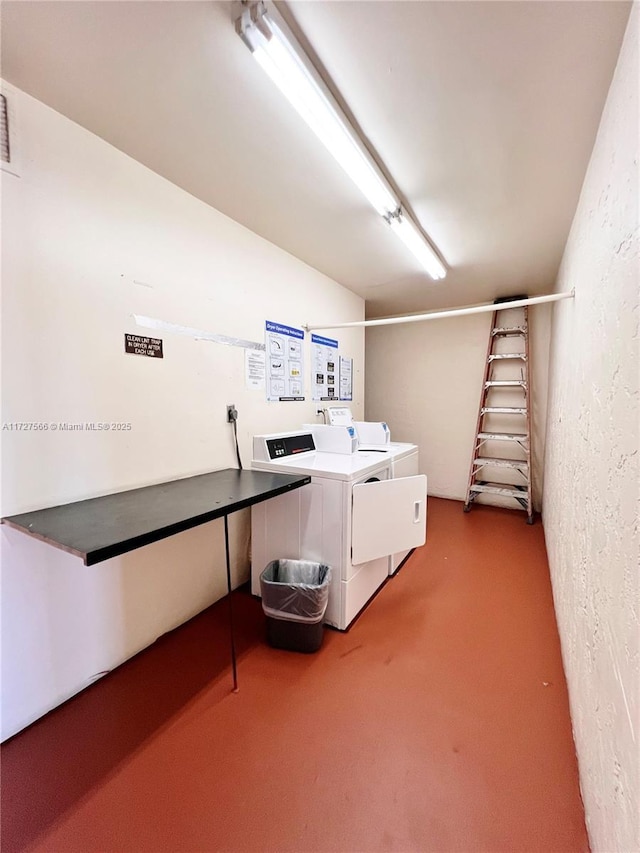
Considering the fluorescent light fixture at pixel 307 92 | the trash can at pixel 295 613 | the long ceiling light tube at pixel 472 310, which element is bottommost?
the trash can at pixel 295 613

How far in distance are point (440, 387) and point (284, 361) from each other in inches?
99.5

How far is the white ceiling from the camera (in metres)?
1.05

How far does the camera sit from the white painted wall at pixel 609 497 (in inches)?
31.3

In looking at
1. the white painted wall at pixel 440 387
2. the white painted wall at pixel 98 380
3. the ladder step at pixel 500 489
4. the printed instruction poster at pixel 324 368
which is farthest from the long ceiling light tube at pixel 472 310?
the ladder step at pixel 500 489

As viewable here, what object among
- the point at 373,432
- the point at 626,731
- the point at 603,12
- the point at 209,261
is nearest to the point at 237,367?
the point at 209,261

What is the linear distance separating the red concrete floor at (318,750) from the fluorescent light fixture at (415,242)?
2.39 meters

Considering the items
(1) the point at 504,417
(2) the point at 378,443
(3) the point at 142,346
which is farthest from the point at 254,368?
(1) the point at 504,417

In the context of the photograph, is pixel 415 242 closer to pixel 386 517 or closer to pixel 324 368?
pixel 324 368

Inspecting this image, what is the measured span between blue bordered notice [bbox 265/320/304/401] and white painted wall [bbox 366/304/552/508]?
2.19 m

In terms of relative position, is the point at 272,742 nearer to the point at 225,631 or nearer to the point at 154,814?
the point at 154,814

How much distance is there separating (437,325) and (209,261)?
10.5ft

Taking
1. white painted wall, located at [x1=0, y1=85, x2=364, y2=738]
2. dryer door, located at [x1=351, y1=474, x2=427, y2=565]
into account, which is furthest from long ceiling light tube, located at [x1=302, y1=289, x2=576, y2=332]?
dryer door, located at [x1=351, y1=474, x2=427, y2=565]

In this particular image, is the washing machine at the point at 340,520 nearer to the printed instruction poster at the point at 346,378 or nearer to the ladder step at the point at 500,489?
the printed instruction poster at the point at 346,378

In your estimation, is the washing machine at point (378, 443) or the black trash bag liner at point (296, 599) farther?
the washing machine at point (378, 443)
